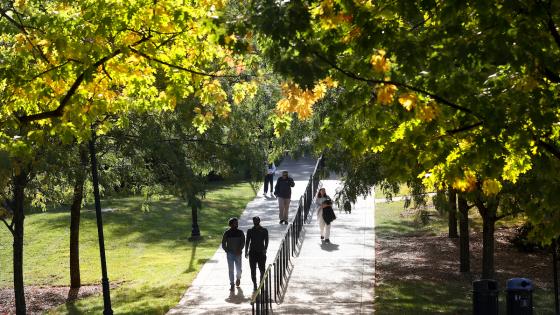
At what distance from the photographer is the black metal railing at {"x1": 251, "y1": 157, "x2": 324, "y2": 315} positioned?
13.7 m

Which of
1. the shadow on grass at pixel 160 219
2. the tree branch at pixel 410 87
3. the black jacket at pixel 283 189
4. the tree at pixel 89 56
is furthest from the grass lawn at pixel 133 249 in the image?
the tree branch at pixel 410 87

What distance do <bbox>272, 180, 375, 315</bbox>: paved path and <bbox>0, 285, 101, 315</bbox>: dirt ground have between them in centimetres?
483

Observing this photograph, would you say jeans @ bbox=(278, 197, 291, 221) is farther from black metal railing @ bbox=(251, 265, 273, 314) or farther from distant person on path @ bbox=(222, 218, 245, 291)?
black metal railing @ bbox=(251, 265, 273, 314)

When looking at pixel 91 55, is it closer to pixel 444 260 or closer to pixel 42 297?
pixel 42 297

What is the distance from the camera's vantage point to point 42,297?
1923 centimetres

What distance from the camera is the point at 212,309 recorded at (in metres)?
15.7

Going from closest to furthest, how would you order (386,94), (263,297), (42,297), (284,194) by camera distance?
(386,94), (263,297), (42,297), (284,194)

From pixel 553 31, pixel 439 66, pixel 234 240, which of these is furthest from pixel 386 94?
pixel 234 240

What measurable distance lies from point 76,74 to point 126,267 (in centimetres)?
1102

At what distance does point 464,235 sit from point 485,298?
5.03m

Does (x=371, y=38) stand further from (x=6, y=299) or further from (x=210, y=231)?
(x=210, y=231)

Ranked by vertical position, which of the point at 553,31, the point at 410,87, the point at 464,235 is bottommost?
the point at 464,235

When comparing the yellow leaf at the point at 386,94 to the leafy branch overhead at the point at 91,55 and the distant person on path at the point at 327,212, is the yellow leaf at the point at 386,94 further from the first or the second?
the distant person on path at the point at 327,212

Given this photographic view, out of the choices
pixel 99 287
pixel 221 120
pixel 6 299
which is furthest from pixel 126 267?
pixel 221 120
